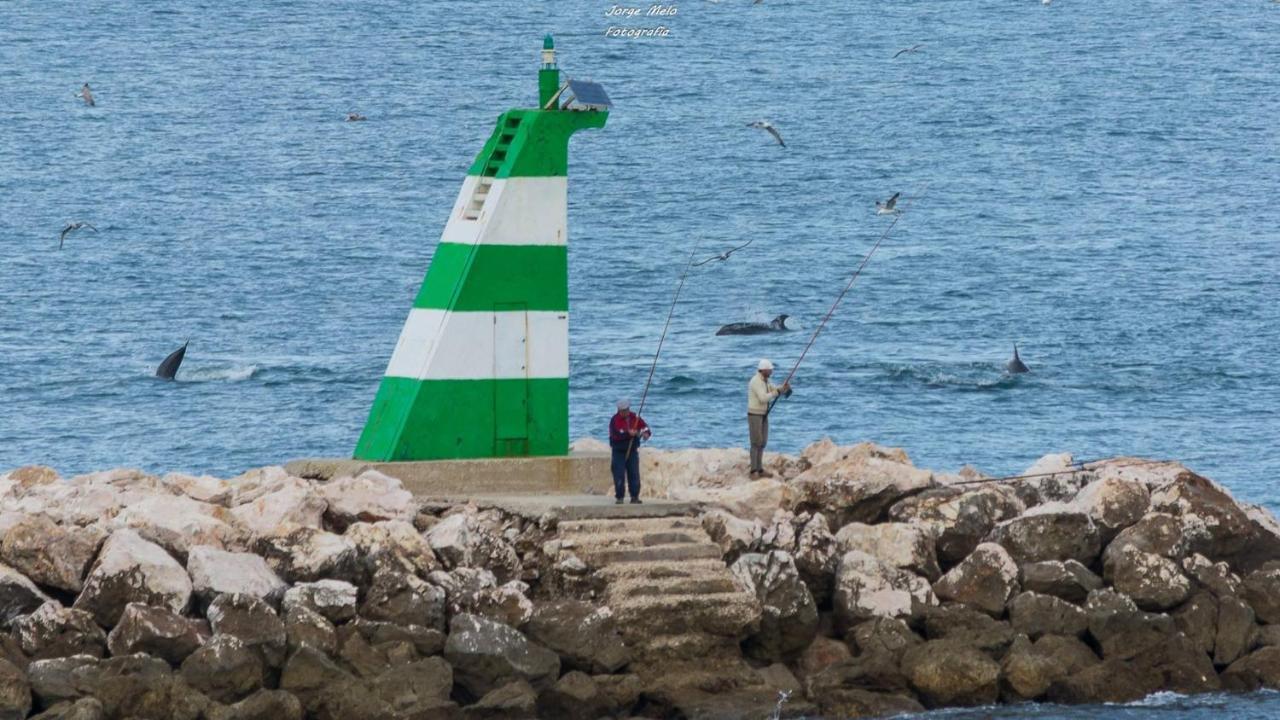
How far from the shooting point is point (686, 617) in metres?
18.2

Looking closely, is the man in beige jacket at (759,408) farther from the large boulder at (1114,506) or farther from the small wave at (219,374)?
the small wave at (219,374)

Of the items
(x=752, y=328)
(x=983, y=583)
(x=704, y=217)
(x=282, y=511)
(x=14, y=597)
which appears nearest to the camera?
(x=14, y=597)

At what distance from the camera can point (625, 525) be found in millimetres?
18859

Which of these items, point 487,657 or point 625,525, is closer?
point 487,657

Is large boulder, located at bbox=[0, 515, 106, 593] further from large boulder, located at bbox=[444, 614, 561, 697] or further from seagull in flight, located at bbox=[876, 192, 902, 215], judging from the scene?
seagull in flight, located at bbox=[876, 192, 902, 215]

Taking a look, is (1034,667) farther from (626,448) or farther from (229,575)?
(229,575)

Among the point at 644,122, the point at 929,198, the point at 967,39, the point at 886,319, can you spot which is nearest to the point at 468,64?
the point at 644,122

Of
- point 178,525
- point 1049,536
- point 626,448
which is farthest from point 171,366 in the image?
point 1049,536

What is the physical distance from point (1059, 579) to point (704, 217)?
48106 millimetres

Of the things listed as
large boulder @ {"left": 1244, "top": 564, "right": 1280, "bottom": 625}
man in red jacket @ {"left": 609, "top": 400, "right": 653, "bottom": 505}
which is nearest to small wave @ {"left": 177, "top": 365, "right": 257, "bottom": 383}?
man in red jacket @ {"left": 609, "top": 400, "right": 653, "bottom": 505}

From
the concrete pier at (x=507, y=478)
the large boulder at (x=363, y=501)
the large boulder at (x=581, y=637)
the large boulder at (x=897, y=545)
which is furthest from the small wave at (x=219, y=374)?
the large boulder at (x=581, y=637)

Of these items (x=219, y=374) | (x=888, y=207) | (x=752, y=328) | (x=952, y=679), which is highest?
(x=952, y=679)

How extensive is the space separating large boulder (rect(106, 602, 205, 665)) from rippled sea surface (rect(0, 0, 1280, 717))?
6.49 metres

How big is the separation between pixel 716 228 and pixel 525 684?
48.4 meters
